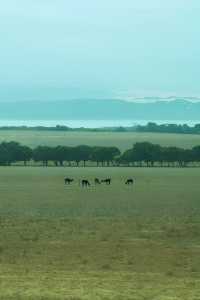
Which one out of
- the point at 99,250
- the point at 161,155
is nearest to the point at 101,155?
the point at 161,155

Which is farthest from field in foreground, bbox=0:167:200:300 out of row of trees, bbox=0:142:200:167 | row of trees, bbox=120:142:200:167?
row of trees, bbox=0:142:200:167

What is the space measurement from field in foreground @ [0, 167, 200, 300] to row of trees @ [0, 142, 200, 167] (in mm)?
86946

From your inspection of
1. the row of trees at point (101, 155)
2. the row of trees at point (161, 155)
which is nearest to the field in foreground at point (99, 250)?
the row of trees at point (161, 155)

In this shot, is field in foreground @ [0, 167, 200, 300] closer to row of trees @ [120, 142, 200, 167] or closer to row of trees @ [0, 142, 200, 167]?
row of trees @ [120, 142, 200, 167]

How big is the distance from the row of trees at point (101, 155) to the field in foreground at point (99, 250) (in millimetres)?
86946

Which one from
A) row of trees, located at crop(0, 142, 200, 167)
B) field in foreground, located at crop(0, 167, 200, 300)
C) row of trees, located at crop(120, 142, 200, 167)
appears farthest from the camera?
row of trees, located at crop(0, 142, 200, 167)

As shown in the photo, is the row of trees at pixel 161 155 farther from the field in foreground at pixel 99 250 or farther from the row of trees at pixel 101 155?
the field in foreground at pixel 99 250

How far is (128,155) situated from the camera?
443ft

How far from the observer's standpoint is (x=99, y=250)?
2292cm

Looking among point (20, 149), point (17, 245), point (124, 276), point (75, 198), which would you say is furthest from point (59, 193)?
point (20, 149)

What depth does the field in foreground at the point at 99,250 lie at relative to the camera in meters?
14.2

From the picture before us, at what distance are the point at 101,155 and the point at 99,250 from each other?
4394 inches

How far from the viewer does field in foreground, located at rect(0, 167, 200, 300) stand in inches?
558

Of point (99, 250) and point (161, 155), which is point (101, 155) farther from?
point (99, 250)
